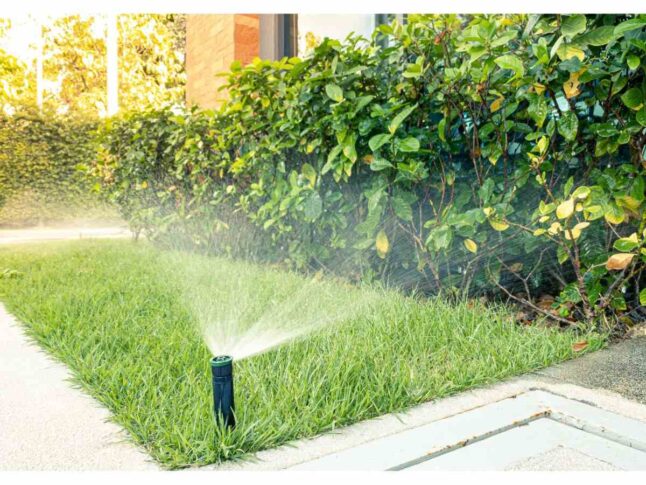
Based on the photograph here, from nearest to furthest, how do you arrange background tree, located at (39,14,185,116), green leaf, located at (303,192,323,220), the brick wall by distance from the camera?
green leaf, located at (303,192,323,220) → the brick wall → background tree, located at (39,14,185,116)

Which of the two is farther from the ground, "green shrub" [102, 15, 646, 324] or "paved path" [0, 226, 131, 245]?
"green shrub" [102, 15, 646, 324]

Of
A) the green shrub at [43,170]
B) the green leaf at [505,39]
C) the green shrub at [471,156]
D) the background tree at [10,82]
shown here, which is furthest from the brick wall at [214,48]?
the green leaf at [505,39]

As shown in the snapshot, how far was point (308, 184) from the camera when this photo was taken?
9.79 ft

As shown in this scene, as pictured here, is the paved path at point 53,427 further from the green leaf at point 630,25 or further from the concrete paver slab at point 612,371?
the green leaf at point 630,25

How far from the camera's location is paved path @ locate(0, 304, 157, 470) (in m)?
1.28

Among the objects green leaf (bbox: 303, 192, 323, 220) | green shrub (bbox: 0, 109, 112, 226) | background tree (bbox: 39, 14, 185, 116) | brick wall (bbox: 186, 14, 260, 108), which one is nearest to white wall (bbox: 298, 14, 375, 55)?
brick wall (bbox: 186, 14, 260, 108)

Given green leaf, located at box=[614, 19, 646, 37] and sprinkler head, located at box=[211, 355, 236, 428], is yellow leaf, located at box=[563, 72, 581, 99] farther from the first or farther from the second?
sprinkler head, located at box=[211, 355, 236, 428]

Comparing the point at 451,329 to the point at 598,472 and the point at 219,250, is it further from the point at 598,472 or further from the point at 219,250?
the point at 219,250

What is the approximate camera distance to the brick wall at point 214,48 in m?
5.68

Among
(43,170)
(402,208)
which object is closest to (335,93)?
(402,208)

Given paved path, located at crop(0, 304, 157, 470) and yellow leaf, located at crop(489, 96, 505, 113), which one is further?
yellow leaf, located at crop(489, 96, 505, 113)

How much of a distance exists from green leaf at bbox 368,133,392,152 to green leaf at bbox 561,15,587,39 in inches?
30.1

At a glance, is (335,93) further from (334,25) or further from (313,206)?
(334,25)

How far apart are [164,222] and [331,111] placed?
9.63 ft
